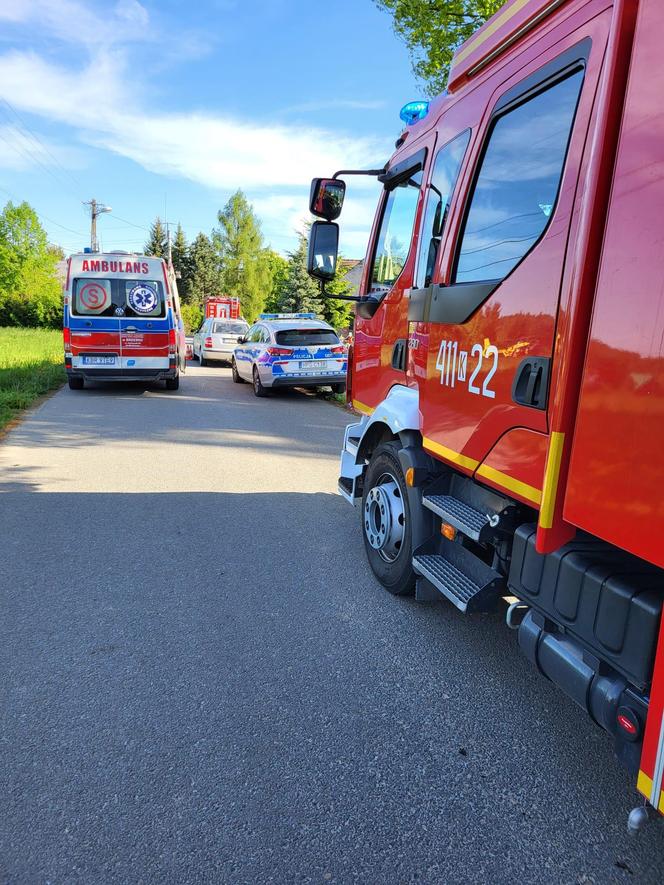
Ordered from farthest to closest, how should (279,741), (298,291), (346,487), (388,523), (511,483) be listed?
1. (298,291)
2. (346,487)
3. (388,523)
4. (279,741)
5. (511,483)

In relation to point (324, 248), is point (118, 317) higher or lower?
lower

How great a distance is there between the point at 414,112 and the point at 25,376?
41.5ft

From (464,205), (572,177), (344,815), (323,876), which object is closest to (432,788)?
(344,815)

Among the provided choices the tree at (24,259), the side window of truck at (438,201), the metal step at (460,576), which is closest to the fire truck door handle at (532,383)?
the metal step at (460,576)

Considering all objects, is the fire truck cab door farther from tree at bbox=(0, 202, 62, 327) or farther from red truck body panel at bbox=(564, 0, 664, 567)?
tree at bbox=(0, 202, 62, 327)

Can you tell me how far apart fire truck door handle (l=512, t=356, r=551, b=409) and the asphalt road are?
1.42 metres

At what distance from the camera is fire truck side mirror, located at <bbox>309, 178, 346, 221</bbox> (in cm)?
418

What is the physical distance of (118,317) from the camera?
13062mm

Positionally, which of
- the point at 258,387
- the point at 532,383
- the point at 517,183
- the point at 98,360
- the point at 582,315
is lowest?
the point at 258,387

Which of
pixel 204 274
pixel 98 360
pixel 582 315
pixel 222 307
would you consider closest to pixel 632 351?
pixel 582 315

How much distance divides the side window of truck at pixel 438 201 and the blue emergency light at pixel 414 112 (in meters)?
0.77

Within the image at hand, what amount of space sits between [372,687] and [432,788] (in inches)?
27.0

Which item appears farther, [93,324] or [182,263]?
[182,263]

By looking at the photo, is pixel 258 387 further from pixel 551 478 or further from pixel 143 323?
pixel 551 478
